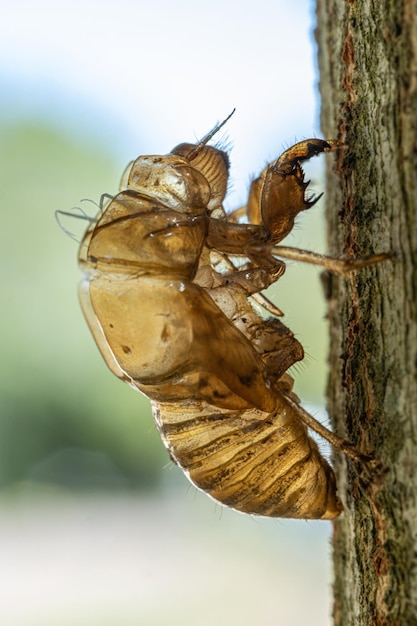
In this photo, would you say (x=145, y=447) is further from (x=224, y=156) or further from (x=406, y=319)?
(x=406, y=319)

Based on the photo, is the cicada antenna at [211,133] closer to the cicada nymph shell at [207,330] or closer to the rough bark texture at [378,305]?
the cicada nymph shell at [207,330]

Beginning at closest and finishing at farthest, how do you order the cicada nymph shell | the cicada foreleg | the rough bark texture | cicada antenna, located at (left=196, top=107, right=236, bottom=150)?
the rough bark texture < the cicada foreleg < the cicada nymph shell < cicada antenna, located at (left=196, top=107, right=236, bottom=150)

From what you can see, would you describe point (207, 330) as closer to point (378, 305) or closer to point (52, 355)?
point (378, 305)

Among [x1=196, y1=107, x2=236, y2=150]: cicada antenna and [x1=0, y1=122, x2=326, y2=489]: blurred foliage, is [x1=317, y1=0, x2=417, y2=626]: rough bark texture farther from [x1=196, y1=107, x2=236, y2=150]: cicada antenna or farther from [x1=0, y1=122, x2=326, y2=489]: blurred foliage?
[x1=0, y1=122, x2=326, y2=489]: blurred foliage

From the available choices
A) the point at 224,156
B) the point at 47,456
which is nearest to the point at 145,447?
the point at 47,456

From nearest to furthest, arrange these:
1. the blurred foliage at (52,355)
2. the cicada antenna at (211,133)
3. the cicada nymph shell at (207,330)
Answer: the cicada nymph shell at (207,330) < the cicada antenna at (211,133) < the blurred foliage at (52,355)

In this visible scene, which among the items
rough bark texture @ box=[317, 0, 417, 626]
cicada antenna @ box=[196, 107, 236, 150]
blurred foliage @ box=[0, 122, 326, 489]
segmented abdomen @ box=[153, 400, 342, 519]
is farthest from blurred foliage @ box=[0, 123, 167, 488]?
rough bark texture @ box=[317, 0, 417, 626]

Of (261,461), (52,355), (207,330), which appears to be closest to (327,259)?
(207,330)

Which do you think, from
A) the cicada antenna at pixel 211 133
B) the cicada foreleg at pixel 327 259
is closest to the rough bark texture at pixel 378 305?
the cicada foreleg at pixel 327 259
